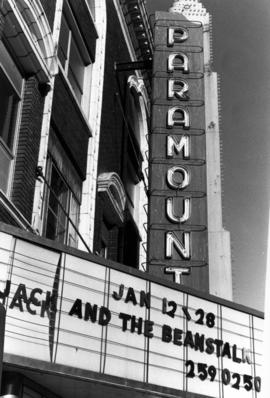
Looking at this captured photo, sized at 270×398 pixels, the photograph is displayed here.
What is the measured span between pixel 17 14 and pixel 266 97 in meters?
4.10

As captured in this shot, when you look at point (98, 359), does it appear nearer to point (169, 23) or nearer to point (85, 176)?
point (85, 176)

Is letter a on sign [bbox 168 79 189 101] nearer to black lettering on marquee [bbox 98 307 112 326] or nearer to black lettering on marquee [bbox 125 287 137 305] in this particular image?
black lettering on marquee [bbox 125 287 137 305]

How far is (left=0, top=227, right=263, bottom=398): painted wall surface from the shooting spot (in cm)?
848

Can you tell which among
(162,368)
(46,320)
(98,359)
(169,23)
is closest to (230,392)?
(162,368)

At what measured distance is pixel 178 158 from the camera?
16.0 m

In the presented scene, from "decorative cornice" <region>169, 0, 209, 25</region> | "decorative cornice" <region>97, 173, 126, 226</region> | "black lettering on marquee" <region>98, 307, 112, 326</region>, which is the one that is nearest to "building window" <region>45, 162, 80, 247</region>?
"decorative cornice" <region>97, 173, 126, 226</region>

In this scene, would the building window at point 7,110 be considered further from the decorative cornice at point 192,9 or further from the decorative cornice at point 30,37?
the decorative cornice at point 192,9

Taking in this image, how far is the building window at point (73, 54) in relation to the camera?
15.9 metres

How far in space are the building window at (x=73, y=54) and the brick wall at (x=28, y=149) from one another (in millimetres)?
2570

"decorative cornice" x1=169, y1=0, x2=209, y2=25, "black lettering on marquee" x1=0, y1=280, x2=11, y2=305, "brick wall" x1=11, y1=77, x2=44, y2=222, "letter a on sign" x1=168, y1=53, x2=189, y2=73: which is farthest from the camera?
"decorative cornice" x1=169, y1=0, x2=209, y2=25

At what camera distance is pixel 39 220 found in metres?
12.1

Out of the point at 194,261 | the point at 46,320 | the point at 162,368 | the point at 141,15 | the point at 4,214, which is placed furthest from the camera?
the point at 141,15

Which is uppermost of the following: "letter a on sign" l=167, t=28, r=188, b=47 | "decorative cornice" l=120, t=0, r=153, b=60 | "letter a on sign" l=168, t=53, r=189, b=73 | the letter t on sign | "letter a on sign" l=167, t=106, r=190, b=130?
"decorative cornice" l=120, t=0, r=153, b=60

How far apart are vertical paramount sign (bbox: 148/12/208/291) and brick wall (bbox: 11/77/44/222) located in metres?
3.45
